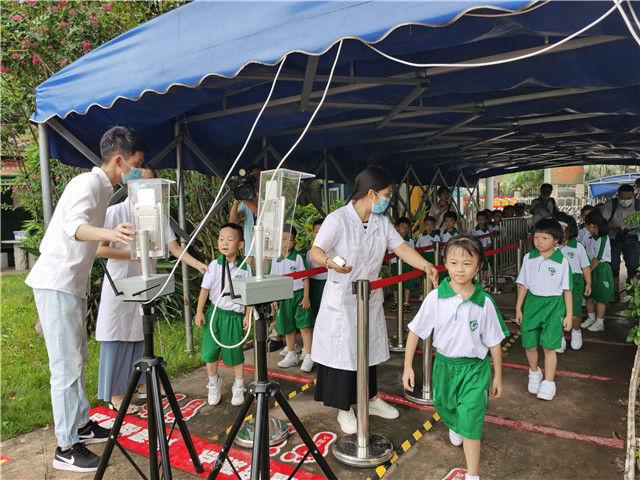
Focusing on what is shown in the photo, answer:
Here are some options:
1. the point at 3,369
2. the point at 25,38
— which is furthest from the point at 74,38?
the point at 3,369

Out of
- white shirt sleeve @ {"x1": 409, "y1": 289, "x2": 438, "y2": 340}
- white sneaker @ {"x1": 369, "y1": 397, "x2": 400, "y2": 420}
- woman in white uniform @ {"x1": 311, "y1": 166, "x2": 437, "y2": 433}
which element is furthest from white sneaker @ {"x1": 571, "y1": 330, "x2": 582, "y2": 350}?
white shirt sleeve @ {"x1": 409, "y1": 289, "x2": 438, "y2": 340}

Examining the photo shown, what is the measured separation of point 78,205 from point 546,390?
371 cm

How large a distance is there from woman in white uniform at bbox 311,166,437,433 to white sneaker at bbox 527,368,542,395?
1.57 m

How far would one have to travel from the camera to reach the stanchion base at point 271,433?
3.13m

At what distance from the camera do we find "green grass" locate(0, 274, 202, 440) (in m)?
3.82

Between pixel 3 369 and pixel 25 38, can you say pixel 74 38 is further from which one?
pixel 3 369

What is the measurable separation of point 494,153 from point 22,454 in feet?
27.0

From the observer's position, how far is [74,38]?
6.63 metres

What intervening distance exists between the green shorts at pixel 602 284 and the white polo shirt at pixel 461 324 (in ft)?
12.7

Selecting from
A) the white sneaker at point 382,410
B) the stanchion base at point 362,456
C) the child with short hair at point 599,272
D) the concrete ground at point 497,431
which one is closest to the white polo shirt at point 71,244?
the concrete ground at point 497,431

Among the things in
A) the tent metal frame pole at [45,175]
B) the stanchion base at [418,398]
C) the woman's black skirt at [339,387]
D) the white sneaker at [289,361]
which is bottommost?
the stanchion base at [418,398]

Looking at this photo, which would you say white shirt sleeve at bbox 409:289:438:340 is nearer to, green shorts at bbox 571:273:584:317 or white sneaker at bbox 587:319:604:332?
green shorts at bbox 571:273:584:317

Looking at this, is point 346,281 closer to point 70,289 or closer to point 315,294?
point 70,289

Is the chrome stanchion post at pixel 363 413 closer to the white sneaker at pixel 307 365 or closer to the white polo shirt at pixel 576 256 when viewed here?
the white sneaker at pixel 307 365
